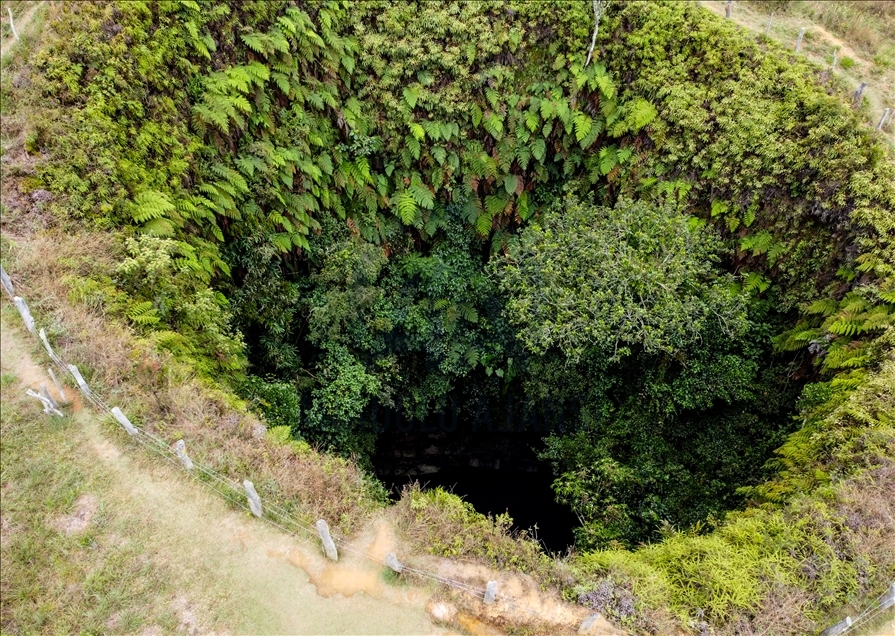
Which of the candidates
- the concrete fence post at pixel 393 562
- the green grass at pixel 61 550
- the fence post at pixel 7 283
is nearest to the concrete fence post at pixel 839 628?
the concrete fence post at pixel 393 562

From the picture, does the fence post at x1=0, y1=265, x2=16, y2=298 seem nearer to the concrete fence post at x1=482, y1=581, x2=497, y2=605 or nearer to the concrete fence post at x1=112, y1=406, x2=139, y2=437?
the concrete fence post at x1=112, y1=406, x2=139, y2=437

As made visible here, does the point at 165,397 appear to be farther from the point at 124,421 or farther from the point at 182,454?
the point at 182,454

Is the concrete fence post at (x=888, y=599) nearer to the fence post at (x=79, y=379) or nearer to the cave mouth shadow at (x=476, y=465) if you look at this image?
the cave mouth shadow at (x=476, y=465)

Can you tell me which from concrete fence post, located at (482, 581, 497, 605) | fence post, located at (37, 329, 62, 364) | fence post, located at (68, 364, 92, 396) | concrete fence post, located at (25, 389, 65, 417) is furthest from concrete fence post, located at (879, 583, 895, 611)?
fence post, located at (37, 329, 62, 364)

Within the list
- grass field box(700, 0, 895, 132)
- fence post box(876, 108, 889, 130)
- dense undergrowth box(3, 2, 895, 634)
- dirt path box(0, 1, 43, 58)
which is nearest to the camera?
dense undergrowth box(3, 2, 895, 634)

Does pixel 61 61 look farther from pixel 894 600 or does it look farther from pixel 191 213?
pixel 894 600

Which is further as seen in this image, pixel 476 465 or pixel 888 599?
pixel 476 465

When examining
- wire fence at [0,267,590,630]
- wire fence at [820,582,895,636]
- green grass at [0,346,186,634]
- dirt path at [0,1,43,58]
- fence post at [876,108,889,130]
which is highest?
fence post at [876,108,889,130]

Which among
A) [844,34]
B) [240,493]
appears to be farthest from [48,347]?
[844,34]
